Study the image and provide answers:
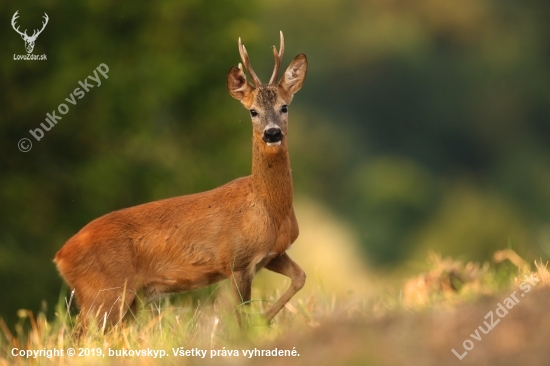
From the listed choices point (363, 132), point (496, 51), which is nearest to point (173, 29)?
point (363, 132)

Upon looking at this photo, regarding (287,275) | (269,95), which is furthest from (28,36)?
(287,275)

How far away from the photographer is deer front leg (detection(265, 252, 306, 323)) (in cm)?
841

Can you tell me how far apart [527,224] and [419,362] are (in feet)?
121

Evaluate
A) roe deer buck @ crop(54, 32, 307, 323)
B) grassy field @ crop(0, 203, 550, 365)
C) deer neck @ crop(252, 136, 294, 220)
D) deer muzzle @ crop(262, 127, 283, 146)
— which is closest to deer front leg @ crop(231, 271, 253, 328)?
roe deer buck @ crop(54, 32, 307, 323)

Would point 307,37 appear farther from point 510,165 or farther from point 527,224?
point 527,224

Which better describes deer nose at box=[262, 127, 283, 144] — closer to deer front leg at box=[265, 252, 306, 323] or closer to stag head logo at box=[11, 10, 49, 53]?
deer front leg at box=[265, 252, 306, 323]

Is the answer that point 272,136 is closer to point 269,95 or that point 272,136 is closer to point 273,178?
point 273,178

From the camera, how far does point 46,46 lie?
21.1 m

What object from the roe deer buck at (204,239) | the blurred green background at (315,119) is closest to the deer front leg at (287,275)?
the roe deer buck at (204,239)

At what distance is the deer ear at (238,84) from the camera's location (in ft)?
31.1

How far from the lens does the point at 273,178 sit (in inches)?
355

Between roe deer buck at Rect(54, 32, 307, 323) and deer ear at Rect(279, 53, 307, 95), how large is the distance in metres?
0.16

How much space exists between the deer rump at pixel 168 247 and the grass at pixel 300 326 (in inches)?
11.7

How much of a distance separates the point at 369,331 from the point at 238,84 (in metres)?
4.18
